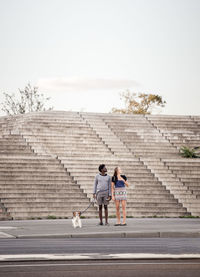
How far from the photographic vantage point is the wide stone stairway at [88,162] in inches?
952

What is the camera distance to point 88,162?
27.8 meters

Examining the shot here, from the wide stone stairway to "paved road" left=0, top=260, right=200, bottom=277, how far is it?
12.8 meters

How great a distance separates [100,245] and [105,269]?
4.07m

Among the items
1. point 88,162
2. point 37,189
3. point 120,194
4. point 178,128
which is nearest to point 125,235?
point 120,194

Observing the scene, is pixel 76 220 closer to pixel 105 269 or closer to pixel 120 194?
pixel 120 194

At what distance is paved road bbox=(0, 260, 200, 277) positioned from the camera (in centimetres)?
877

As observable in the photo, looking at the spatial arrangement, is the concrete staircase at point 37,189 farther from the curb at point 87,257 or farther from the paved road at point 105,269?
the paved road at point 105,269

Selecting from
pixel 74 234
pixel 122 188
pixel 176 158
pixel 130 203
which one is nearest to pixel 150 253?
pixel 74 234

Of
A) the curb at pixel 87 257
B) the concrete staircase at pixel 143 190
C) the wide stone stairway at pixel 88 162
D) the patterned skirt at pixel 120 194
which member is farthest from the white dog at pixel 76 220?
the concrete staircase at pixel 143 190

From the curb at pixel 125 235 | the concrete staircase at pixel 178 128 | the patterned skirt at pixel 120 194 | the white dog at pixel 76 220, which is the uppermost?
the concrete staircase at pixel 178 128

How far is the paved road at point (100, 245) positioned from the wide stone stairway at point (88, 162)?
8239 millimetres

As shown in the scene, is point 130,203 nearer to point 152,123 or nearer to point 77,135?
point 77,135

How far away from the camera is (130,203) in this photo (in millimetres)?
24891

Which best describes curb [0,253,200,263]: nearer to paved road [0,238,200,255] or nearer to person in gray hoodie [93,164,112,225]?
paved road [0,238,200,255]
